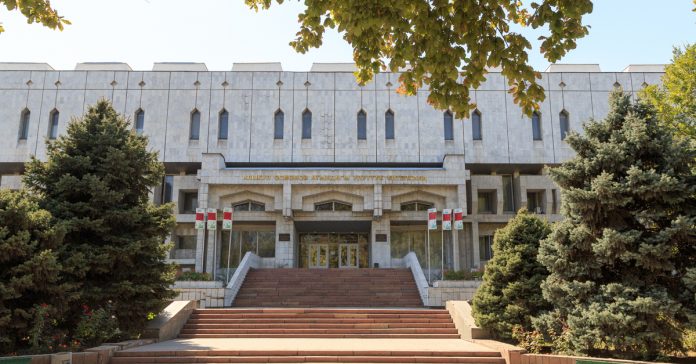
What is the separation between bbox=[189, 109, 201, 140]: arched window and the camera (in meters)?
36.8

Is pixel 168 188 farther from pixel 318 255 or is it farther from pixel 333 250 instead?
pixel 333 250

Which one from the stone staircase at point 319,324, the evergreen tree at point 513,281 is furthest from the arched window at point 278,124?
the evergreen tree at point 513,281

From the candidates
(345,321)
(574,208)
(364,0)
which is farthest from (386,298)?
(364,0)

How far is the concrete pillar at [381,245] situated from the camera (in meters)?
33.8

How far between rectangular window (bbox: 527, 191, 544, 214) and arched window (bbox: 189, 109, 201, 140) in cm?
2347

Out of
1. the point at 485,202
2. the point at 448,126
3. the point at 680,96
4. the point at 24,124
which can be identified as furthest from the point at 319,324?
the point at 24,124

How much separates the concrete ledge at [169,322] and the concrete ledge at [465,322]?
28.2 feet

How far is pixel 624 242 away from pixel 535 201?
2932cm

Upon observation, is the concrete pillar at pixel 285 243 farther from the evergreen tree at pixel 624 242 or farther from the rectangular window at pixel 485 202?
the evergreen tree at pixel 624 242

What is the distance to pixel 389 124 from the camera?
121ft

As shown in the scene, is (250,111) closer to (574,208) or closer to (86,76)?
(86,76)

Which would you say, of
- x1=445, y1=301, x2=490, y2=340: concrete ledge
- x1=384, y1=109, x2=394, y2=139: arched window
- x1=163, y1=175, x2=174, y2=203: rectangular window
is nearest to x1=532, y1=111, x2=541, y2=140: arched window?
x1=384, y1=109, x2=394, y2=139: arched window

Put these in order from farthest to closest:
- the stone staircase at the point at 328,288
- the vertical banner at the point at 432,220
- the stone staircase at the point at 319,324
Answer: the vertical banner at the point at 432,220
the stone staircase at the point at 328,288
the stone staircase at the point at 319,324

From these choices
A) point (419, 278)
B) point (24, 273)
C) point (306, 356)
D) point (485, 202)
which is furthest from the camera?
point (485, 202)
